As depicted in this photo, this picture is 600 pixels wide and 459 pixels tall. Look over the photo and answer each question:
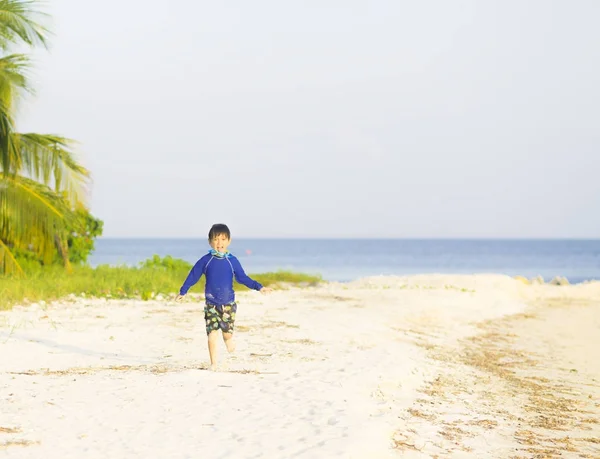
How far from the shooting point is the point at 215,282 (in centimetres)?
864

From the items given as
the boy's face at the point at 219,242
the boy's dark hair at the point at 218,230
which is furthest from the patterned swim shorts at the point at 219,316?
the boy's dark hair at the point at 218,230

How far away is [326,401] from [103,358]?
13.1 ft

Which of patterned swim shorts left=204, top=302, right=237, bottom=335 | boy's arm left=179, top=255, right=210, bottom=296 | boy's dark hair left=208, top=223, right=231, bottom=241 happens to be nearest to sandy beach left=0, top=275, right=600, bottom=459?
patterned swim shorts left=204, top=302, right=237, bottom=335

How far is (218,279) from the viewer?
862cm

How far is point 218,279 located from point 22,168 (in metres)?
13.0

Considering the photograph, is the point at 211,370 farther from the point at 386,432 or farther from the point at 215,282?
the point at 386,432

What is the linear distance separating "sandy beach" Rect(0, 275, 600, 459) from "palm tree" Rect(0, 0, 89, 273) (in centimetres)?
362

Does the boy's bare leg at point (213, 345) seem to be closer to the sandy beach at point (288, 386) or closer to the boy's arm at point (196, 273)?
the sandy beach at point (288, 386)

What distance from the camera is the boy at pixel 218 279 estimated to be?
857 centimetres

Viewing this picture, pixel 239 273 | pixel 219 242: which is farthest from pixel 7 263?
pixel 219 242

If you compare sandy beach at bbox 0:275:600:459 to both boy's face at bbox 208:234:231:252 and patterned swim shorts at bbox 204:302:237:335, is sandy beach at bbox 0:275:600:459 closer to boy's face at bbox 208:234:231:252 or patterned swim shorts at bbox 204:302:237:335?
patterned swim shorts at bbox 204:302:237:335

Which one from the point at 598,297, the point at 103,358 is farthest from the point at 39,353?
the point at 598,297

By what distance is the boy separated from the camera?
8.57 metres

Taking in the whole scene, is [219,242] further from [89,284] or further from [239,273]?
[89,284]
